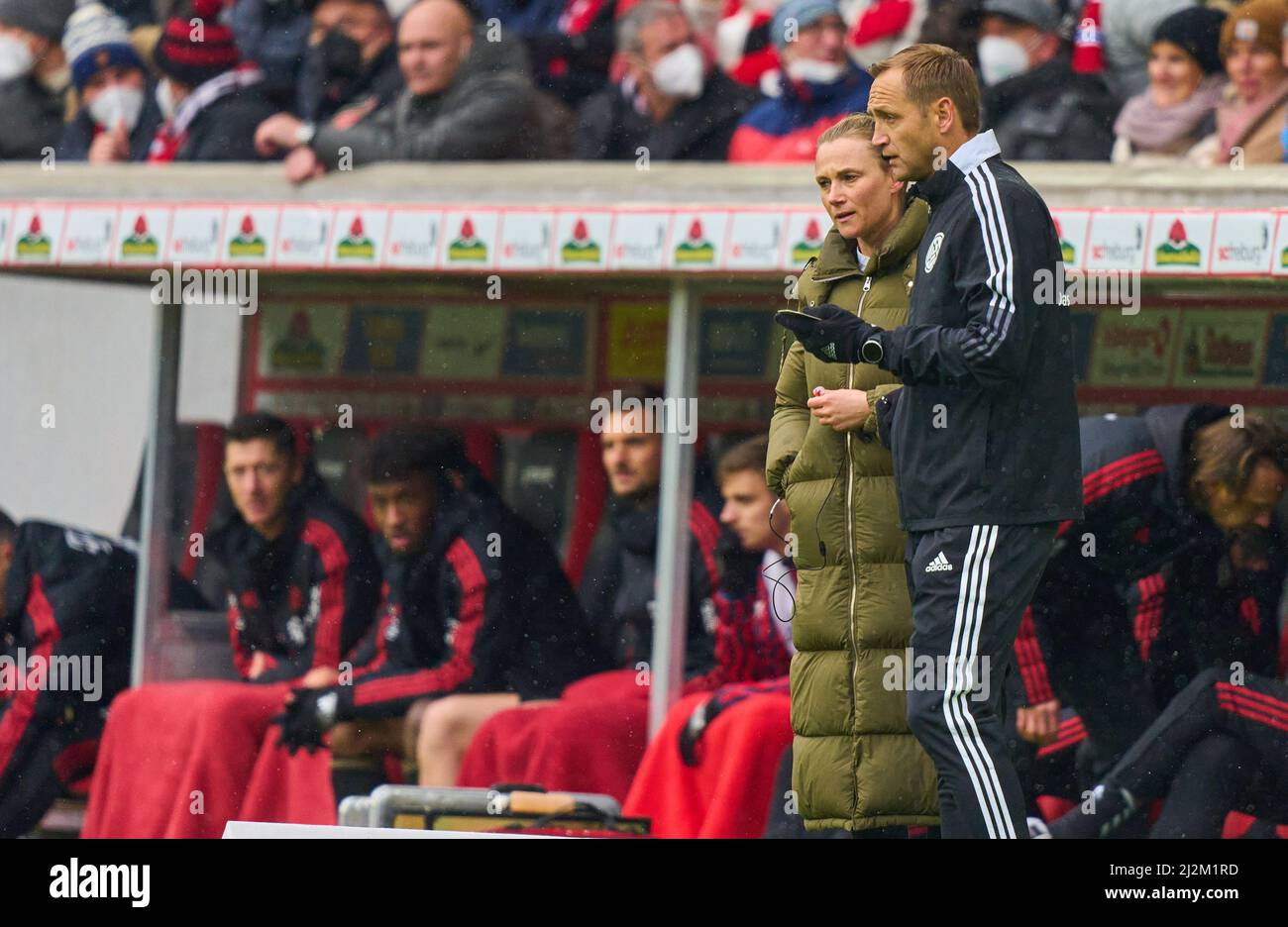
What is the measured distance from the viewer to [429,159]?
8094 mm

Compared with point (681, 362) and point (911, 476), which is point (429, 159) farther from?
point (911, 476)

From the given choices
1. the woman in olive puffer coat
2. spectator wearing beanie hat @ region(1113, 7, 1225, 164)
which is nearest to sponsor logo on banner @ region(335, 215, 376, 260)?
spectator wearing beanie hat @ region(1113, 7, 1225, 164)

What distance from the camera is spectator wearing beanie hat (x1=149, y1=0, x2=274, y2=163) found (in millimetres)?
8719

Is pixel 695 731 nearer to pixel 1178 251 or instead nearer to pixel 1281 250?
pixel 1178 251

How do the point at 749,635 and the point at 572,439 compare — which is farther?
the point at 572,439

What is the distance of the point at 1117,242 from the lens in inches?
262

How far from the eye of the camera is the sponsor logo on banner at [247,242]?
7824 mm

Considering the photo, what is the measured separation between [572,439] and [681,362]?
3.91ft

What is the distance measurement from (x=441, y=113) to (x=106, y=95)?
5.96 feet

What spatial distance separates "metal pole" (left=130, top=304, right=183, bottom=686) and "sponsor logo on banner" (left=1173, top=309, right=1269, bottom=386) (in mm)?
3459

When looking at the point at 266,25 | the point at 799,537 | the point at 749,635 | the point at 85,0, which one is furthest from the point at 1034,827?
the point at 85,0

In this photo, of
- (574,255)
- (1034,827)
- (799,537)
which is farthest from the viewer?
(574,255)
